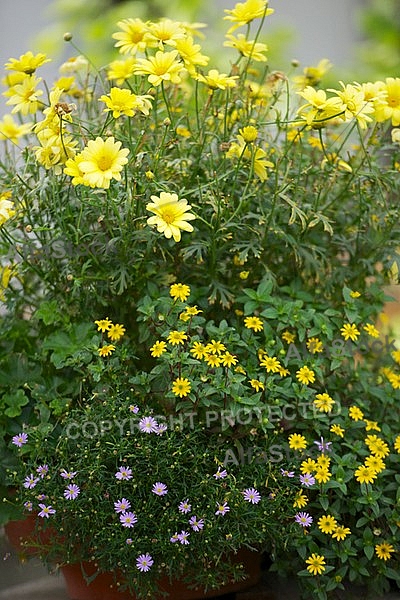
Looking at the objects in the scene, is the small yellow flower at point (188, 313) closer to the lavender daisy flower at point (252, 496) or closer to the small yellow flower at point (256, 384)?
the small yellow flower at point (256, 384)

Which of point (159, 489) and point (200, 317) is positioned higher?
point (200, 317)

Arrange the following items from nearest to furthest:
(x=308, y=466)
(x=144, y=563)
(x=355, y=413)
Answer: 1. (x=144, y=563)
2. (x=308, y=466)
3. (x=355, y=413)

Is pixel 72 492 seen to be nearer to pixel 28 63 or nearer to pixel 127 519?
pixel 127 519

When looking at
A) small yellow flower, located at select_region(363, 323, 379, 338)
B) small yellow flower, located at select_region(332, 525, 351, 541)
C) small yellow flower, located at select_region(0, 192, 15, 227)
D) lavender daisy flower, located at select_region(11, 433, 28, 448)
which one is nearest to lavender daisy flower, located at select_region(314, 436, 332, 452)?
small yellow flower, located at select_region(332, 525, 351, 541)

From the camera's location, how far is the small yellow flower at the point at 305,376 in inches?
53.2

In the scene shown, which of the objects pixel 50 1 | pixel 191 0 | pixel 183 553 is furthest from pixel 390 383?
pixel 50 1

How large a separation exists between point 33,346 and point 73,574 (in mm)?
443

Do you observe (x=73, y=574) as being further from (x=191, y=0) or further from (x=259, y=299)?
(x=191, y=0)

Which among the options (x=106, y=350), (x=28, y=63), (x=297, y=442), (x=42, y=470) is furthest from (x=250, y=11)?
(x=42, y=470)

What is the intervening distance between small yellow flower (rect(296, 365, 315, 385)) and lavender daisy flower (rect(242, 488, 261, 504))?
196mm

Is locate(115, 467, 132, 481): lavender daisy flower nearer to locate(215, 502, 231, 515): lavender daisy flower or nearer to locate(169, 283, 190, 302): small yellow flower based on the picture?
locate(215, 502, 231, 515): lavender daisy flower

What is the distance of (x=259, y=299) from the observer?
1.41 m

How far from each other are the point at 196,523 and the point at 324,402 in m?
0.30

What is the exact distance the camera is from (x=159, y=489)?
4.01 feet
